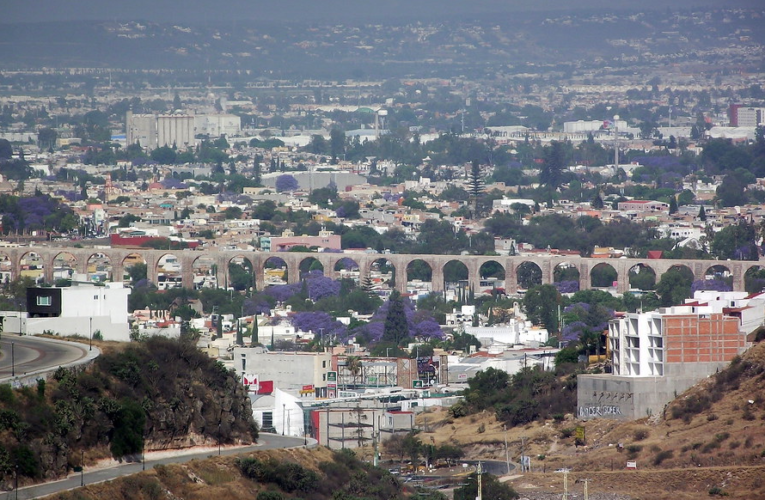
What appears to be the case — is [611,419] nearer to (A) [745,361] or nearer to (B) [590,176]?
(A) [745,361]

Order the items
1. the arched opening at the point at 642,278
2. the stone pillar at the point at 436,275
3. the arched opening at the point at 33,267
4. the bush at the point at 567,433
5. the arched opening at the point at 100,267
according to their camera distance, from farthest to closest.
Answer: the arched opening at the point at 100,267, the arched opening at the point at 33,267, the stone pillar at the point at 436,275, the arched opening at the point at 642,278, the bush at the point at 567,433

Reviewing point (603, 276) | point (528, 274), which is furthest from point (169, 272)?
point (603, 276)

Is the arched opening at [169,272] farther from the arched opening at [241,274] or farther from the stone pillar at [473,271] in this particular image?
the stone pillar at [473,271]

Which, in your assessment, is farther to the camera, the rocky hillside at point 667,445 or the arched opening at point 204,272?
the arched opening at point 204,272

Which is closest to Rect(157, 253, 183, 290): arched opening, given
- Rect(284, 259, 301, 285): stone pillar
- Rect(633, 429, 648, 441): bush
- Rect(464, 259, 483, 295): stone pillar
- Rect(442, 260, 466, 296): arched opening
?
Rect(284, 259, 301, 285): stone pillar

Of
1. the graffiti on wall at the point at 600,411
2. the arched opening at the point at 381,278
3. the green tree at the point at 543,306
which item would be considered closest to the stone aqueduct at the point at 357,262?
the arched opening at the point at 381,278

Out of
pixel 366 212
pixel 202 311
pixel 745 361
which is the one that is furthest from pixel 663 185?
pixel 745 361

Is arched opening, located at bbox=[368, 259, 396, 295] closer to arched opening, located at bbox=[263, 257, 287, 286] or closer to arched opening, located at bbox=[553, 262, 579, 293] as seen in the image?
arched opening, located at bbox=[263, 257, 287, 286]
